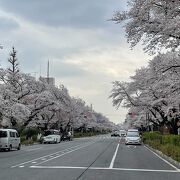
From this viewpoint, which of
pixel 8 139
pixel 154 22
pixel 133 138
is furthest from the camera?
pixel 133 138

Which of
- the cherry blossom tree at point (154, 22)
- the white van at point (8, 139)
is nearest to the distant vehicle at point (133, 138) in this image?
the white van at point (8, 139)

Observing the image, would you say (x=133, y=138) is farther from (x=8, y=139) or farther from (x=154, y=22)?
(x=154, y=22)

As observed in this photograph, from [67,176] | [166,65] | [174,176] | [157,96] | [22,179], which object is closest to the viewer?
[22,179]

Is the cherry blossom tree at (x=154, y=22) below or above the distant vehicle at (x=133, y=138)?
above

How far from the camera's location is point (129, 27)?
19.5 m

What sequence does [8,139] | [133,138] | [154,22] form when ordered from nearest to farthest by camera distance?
[154,22] < [8,139] < [133,138]

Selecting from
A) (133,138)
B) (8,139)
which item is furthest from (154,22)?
(133,138)

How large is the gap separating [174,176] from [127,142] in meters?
36.1

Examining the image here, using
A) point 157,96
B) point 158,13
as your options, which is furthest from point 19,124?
point 158,13

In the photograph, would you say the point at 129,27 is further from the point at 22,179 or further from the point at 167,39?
the point at 22,179

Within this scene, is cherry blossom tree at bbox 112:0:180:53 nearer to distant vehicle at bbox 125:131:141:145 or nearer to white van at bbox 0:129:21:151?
white van at bbox 0:129:21:151

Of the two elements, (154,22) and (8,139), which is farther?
(8,139)

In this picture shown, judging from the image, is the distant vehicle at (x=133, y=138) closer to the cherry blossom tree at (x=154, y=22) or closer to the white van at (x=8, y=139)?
the white van at (x=8, y=139)

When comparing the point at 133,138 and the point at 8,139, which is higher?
the point at 133,138
